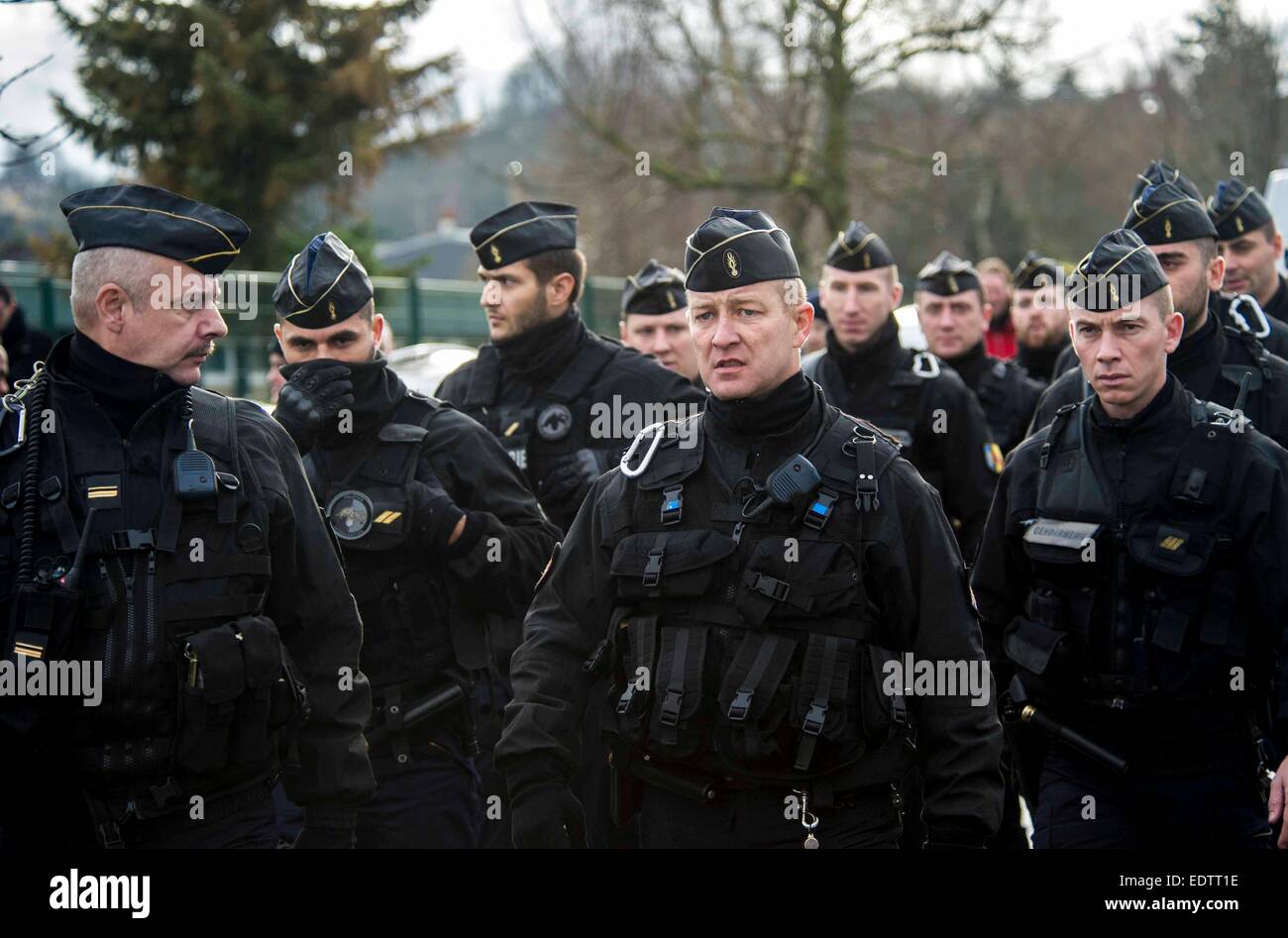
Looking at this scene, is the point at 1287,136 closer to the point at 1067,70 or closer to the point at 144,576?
the point at 1067,70

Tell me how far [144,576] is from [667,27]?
2329 centimetres

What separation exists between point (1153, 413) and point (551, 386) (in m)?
2.56

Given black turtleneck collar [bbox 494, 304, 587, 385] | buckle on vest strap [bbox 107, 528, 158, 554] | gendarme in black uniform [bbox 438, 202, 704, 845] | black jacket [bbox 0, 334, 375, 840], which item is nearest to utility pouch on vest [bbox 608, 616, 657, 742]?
black jacket [bbox 0, 334, 375, 840]

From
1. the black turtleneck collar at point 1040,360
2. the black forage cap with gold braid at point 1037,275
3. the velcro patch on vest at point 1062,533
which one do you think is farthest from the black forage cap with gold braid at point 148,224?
the black turtleneck collar at point 1040,360

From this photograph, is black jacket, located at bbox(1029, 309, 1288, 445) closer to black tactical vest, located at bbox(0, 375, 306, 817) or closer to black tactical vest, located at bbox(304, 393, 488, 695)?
black tactical vest, located at bbox(304, 393, 488, 695)

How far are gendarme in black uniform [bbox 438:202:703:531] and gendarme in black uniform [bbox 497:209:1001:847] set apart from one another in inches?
85.0

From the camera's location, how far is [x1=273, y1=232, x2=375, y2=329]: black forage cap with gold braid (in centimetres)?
484

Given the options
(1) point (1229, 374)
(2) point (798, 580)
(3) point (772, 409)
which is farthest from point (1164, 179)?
(2) point (798, 580)

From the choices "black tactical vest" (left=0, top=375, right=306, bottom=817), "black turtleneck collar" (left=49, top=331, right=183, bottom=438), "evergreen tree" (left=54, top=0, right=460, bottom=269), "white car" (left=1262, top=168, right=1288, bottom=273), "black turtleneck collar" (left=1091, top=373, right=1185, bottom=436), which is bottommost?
"black tactical vest" (left=0, top=375, right=306, bottom=817)

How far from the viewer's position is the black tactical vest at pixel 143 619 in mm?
3238

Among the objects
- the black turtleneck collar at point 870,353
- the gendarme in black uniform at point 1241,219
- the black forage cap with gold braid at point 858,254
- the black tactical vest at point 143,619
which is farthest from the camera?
the black forage cap with gold braid at point 858,254

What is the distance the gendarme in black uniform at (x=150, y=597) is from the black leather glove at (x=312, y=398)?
3.35ft

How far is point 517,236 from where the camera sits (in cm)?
603

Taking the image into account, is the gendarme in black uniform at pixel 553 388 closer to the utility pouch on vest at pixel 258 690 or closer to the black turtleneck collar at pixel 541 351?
the black turtleneck collar at pixel 541 351
